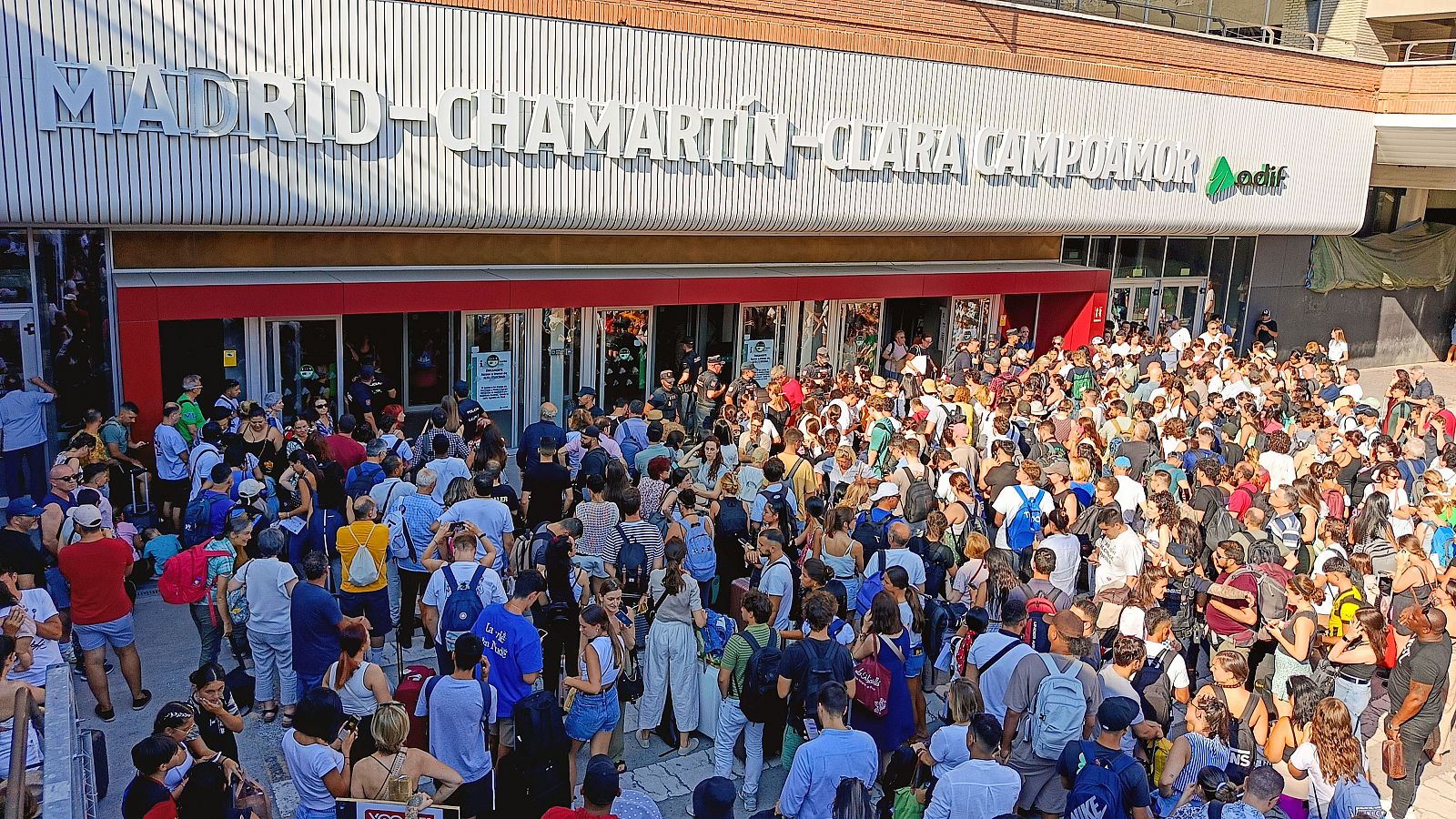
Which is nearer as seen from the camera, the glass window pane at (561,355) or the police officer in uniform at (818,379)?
the police officer in uniform at (818,379)

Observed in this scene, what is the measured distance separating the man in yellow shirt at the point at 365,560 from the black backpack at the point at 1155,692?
514 cm

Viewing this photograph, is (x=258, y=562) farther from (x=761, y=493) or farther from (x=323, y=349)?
(x=323, y=349)

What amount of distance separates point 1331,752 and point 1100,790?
138 centimetres

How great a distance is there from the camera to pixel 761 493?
9.47 metres

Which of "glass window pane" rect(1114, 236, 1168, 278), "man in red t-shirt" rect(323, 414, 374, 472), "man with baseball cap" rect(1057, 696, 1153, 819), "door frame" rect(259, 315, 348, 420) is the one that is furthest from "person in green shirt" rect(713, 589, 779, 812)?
"glass window pane" rect(1114, 236, 1168, 278)

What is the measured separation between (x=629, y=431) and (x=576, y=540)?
3171mm

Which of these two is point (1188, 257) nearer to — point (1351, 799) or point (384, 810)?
point (1351, 799)

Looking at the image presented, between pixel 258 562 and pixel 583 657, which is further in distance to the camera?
pixel 258 562

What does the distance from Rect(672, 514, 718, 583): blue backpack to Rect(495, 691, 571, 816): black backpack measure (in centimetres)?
235

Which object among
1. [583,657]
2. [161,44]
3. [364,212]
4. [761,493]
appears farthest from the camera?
Answer: [364,212]

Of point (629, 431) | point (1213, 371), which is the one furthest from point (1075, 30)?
point (629, 431)

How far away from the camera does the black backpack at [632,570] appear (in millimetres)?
8141

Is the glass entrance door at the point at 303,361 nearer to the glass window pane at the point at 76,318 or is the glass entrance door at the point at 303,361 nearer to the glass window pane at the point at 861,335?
the glass window pane at the point at 76,318

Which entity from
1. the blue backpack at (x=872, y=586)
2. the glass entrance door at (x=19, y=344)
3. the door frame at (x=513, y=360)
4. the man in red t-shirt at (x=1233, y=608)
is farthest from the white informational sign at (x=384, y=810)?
the door frame at (x=513, y=360)
